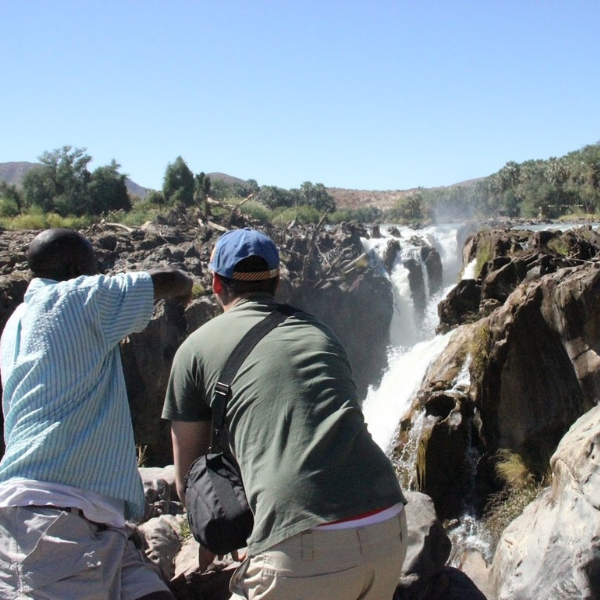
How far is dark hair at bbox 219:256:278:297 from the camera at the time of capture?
8.30 feet

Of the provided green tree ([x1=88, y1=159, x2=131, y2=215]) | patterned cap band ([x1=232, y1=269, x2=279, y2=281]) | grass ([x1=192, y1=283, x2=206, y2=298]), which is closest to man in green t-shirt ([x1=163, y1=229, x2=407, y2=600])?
patterned cap band ([x1=232, y1=269, x2=279, y2=281])

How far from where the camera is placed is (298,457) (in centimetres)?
212

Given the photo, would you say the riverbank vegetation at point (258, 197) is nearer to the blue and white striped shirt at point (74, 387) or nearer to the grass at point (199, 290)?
the grass at point (199, 290)

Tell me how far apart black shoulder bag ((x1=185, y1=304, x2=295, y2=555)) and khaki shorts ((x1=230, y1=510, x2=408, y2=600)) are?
0.44ft

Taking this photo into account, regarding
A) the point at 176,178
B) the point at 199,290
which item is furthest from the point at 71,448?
the point at 176,178

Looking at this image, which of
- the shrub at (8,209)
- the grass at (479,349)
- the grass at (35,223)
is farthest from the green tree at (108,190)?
the grass at (479,349)

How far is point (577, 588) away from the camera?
385 cm

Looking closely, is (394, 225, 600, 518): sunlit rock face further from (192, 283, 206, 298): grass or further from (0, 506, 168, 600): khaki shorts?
(192, 283, 206, 298): grass

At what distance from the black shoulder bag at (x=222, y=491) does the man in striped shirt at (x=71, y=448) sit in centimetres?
37

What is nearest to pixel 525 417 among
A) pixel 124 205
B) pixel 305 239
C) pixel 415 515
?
pixel 415 515

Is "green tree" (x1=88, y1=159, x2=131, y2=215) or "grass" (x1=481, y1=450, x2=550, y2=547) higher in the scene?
"green tree" (x1=88, y1=159, x2=131, y2=215)

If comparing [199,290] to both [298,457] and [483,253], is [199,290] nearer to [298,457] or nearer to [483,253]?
[483,253]

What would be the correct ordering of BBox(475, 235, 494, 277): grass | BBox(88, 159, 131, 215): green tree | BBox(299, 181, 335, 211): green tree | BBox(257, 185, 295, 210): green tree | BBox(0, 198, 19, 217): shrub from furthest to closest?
BBox(299, 181, 335, 211): green tree
BBox(257, 185, 295, 210): green tree
BBox(88, 159, 131, 215): green tree
BBox(0, 198, 19, 217): shrub
BBox(475, 235, 494, 277): grass

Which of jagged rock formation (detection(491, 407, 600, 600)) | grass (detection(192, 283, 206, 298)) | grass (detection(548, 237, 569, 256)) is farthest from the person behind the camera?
grass (detection(192, 283, 206, 298))
